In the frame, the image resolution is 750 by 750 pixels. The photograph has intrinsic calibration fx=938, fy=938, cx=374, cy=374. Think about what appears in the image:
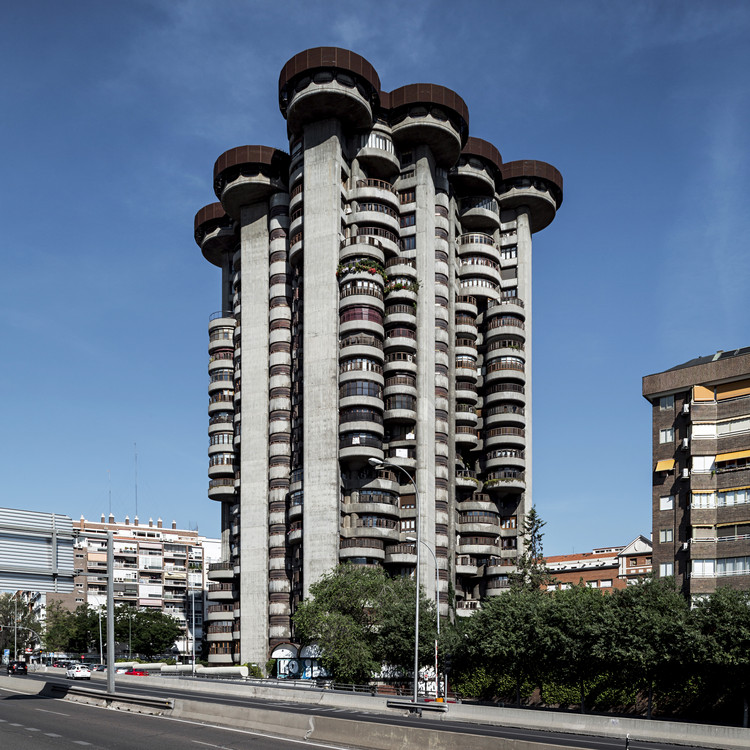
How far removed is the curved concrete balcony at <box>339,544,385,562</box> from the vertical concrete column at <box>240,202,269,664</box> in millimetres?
13711

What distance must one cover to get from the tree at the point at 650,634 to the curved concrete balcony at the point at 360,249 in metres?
52.4

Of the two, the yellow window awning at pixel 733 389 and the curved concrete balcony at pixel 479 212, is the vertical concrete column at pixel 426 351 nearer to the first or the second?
the curved concrete balcony at pixel 479 212

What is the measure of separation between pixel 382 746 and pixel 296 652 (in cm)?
7388

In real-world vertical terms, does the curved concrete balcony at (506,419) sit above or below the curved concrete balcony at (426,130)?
below

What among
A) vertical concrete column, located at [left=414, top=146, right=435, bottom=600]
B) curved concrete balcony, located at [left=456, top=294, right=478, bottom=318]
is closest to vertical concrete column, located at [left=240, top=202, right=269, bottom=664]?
vertical concrete column, located at [left=414, top=146, right=435, bottom=600]

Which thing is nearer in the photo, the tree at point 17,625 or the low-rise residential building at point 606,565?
the low-rise residential building at point 606,565

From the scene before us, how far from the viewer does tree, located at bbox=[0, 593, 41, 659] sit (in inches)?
6599

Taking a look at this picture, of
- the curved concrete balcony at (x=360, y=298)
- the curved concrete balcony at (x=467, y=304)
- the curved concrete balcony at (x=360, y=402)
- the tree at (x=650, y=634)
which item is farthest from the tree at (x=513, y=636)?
the curved concrete balcony at (x=467, y=304)

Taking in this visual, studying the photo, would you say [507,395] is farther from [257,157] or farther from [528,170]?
[257,157]

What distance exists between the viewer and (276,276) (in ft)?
357

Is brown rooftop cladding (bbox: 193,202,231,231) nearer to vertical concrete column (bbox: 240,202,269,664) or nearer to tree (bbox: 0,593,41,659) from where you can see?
vertical concrete column (bbox: 240,202,269,664)

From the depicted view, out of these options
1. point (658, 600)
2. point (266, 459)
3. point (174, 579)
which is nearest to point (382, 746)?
point (658, 600)

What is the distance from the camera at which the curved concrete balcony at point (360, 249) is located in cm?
9919

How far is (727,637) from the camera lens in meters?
49.2
